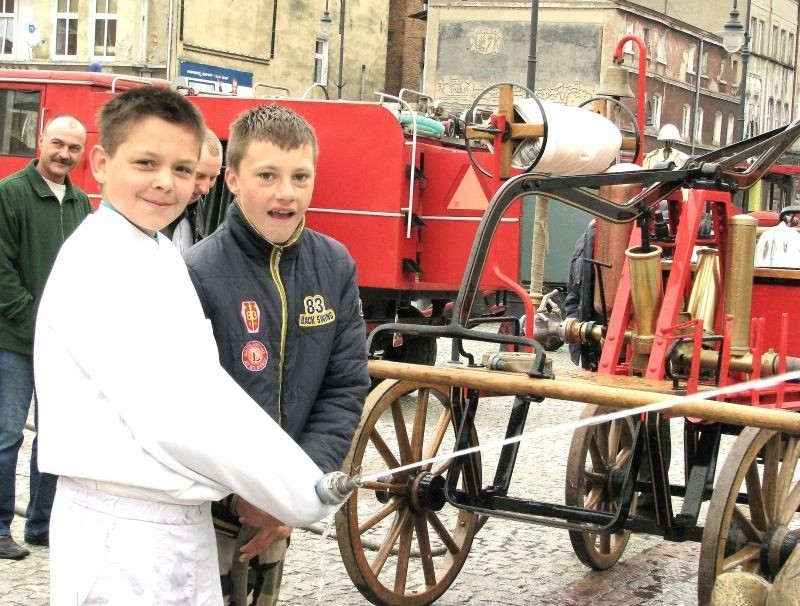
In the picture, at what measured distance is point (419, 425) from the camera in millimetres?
5375

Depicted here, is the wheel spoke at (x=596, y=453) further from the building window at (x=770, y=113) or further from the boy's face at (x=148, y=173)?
the building window at (x=770, y=113)

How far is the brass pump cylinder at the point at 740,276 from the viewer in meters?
5.39

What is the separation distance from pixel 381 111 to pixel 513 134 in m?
5.14

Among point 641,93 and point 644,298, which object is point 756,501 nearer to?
point 644,298

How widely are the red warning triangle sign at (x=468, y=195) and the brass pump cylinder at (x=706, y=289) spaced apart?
492cm

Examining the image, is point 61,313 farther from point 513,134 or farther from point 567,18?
point 567,18

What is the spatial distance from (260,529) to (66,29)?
30.5m

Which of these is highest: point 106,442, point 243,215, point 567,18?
point 567,18

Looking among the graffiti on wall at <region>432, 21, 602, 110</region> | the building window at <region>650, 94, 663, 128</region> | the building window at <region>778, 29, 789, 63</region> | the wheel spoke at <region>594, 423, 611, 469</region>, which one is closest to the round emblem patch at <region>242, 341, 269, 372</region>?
the wheel spoke at <region>594, 423, 611, 469</region>

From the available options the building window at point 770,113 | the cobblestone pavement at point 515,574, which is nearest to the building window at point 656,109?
the building window at point 770,113

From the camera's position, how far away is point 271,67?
1363 inches

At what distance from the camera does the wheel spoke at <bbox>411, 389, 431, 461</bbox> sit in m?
5.38

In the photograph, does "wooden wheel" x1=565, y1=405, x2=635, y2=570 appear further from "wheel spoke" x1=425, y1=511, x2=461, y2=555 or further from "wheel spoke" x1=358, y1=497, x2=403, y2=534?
"wheel spoke" x1=358, y1=497, x2=403, y2=534

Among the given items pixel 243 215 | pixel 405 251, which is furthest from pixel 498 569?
pixel 405 251
